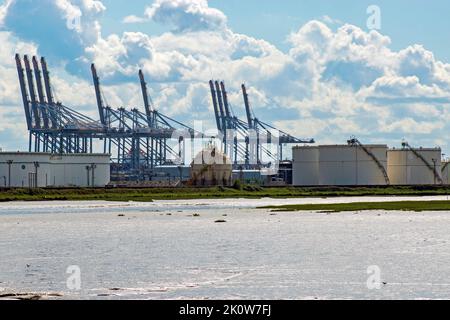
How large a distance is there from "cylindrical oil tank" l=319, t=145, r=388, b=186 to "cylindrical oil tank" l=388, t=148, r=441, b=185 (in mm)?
5642

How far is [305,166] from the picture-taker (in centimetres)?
16950

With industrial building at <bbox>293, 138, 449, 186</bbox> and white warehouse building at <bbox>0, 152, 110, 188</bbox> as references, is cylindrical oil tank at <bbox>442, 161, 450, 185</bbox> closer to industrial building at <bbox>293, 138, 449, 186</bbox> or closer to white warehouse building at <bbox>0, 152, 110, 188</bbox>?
industrial building at <bbox>293, 138, 449, 186</bbox>

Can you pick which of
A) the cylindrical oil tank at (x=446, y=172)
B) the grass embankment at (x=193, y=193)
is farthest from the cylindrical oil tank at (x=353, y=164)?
the cylindrical oil tank at (x=446, y=172)

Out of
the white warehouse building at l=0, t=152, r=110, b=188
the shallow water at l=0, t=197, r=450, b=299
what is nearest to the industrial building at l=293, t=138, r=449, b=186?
the white warehouse building at l=0, t=152, r=110, b=188

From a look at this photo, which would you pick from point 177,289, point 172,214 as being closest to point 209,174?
point 172,214

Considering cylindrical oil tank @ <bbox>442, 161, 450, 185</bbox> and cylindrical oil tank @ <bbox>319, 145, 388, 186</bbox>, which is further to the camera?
cylindrical oil tank @ <bbox>442, 161, 450, 185</bbox>

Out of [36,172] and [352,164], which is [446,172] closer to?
[352,164]

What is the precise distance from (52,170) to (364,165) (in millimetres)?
49149

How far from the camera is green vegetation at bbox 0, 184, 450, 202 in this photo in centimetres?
13838

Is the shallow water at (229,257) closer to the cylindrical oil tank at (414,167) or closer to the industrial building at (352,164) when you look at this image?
the industrial building at (352,164)

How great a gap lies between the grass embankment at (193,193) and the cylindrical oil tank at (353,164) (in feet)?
29.4

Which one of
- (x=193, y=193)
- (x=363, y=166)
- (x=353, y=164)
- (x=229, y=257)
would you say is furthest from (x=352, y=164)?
(x=229, y=257)

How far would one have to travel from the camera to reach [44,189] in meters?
147
